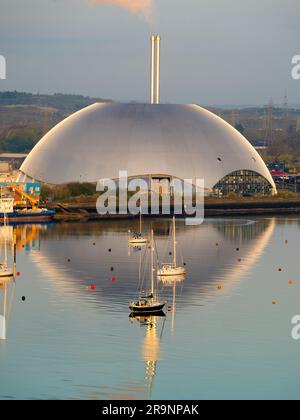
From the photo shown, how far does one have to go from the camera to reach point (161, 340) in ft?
114

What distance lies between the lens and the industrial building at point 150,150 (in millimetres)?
86500

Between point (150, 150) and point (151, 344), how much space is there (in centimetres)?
5374

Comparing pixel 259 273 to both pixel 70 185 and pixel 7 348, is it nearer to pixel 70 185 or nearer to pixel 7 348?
pixel 7 348

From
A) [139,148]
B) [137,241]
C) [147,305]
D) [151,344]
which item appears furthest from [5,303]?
[139,148]

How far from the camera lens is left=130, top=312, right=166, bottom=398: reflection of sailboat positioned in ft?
100

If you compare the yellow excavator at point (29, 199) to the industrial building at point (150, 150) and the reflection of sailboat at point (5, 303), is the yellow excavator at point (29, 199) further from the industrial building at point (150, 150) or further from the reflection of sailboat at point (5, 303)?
the reflection of sailboat at point (5, 303)

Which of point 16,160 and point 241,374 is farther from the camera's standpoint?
point 16,160

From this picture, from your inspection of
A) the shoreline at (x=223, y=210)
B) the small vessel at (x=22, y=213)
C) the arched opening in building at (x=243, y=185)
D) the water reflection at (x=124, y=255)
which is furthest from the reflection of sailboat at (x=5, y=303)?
the arched opening in building at (x=243, y=185)

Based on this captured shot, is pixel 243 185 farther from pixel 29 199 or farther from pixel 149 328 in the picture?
pixel 149 328

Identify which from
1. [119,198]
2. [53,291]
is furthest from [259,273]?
[119,198]

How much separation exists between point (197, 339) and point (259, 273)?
14.5 m

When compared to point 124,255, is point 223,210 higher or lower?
higher

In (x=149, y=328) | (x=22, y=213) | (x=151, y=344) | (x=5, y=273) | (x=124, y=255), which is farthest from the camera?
(x=22, y=213)

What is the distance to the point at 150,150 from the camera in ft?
286
